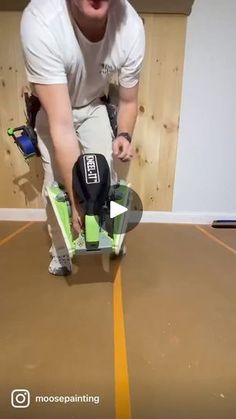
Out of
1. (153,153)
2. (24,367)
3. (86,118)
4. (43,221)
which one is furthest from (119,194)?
(43,221)

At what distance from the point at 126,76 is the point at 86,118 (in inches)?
9.0

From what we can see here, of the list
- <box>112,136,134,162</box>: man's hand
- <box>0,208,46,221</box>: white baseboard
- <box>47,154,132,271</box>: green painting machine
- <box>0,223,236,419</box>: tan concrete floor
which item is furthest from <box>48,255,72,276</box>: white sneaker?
<box>0,208,46,221</box>: white baseboard

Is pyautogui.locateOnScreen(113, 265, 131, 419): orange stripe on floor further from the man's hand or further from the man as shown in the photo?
the man's hand

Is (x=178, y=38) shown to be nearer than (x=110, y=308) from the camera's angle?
No

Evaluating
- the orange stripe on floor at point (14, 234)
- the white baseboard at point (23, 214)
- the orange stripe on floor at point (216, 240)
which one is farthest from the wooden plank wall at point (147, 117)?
the orange stripe on floor at point (216, 240)

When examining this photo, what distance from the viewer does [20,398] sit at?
2.99ft

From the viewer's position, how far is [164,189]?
2.09 m

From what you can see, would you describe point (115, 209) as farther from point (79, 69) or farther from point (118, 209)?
point (79, 69)

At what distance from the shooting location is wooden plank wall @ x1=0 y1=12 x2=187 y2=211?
5.87ft

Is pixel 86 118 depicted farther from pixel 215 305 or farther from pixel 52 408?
pixel 52 408

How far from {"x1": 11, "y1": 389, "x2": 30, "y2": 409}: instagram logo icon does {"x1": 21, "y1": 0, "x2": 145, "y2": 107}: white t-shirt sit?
91 centimetres

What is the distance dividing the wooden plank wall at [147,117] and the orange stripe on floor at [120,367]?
31.9 inches

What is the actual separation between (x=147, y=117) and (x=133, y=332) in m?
1.21

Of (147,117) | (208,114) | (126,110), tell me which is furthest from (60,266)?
(208,114)
